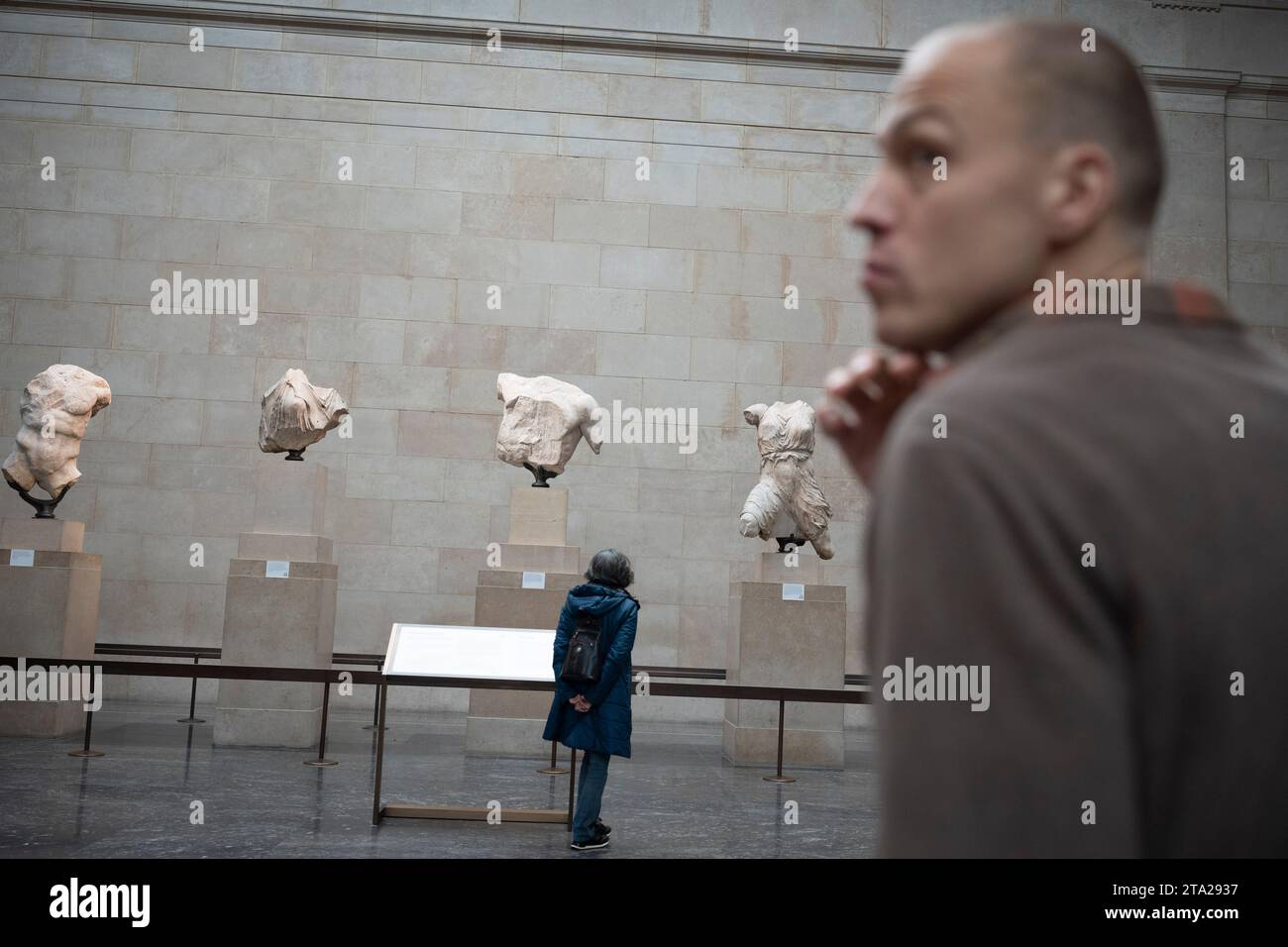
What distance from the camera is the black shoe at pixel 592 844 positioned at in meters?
6.59

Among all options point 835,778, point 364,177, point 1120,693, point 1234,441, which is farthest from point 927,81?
→ point 364,177

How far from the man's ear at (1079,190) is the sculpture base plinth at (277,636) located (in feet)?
34.5

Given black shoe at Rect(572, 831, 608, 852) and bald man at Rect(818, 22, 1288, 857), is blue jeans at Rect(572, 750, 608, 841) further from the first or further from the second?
bald man at Rect(818, 22, 1288, 857)

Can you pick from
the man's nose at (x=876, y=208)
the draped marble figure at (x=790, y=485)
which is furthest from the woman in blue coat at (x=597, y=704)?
the man's nose at (x=876, y=208)

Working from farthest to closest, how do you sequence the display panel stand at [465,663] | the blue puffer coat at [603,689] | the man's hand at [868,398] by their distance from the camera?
the display panel stand at [465,663]
the blue puffer coat at [603,689]
the man's hand at [868,398]

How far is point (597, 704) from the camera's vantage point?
265 inches

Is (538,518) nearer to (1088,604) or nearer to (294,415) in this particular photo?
(294,415)

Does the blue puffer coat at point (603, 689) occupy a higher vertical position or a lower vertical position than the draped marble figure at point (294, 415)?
lower

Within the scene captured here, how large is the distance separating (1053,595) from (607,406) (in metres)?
13.7

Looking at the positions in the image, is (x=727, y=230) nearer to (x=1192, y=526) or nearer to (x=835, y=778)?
(x=835, y=778)

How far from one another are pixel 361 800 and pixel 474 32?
34.5ft

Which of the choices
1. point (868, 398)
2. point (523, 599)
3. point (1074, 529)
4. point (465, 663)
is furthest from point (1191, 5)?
point (1074, 529)

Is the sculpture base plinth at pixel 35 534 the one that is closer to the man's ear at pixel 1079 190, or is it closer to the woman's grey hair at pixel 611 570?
the woman's grey hair at pixel 611 570

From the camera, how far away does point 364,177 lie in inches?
562
